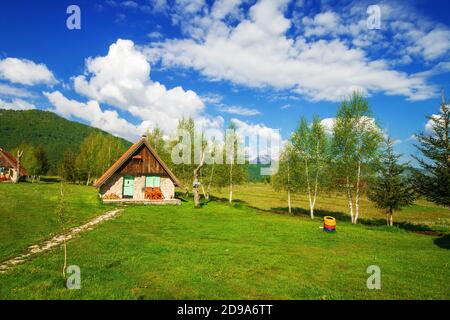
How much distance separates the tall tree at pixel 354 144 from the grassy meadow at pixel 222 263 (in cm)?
959

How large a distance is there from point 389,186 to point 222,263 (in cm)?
2289

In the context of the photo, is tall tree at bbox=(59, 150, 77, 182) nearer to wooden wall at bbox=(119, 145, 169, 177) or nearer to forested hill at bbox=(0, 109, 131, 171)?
wooden wall at bbox=(119, 145, 169, 177)

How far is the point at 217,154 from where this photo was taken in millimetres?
42000

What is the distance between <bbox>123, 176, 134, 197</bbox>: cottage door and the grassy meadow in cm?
1060

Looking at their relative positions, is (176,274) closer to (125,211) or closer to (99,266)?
(99,266)

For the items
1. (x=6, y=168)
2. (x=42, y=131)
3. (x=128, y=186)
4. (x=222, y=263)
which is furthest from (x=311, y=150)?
(x=42, y=131)

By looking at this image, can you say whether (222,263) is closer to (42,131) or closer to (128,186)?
(128,186)

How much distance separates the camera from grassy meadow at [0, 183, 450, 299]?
8.52m

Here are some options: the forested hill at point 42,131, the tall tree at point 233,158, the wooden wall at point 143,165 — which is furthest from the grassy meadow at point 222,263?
the forested hill at point 42,131

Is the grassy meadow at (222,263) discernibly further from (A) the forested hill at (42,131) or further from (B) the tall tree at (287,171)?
(A) the forested hill at (42,131)

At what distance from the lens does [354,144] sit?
28750 mm

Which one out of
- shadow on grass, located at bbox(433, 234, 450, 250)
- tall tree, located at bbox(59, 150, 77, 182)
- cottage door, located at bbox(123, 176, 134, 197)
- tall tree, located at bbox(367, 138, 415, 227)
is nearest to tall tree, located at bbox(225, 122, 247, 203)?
cottage door, located at bbox(123, 176, 134, 197)

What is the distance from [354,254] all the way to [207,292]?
8.98 meters

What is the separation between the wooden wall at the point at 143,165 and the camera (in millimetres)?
30828
